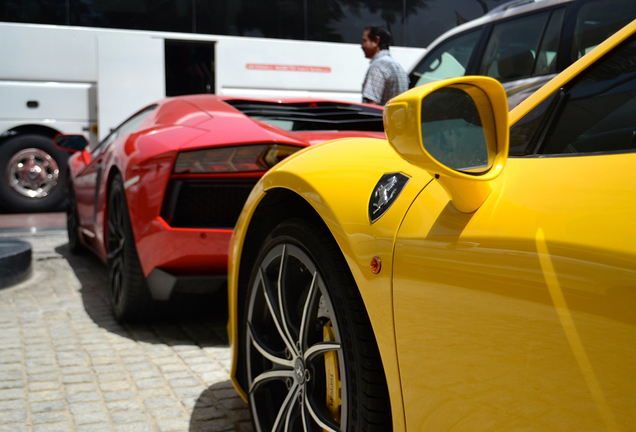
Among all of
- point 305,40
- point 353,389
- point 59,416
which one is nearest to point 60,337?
point 59,416

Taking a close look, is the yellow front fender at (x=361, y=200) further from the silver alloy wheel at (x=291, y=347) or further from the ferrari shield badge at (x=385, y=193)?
the silver alloy wheel at (x=291, y=347)

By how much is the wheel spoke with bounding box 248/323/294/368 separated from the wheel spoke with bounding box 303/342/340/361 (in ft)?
0.49

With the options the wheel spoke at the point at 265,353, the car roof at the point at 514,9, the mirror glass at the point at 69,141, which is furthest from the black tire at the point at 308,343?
the mirror glass at the point at 69,141

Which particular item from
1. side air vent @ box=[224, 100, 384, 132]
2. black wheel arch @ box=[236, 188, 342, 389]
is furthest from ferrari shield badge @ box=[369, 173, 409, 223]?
side air vent @ box=[224, 100, 384, 132]

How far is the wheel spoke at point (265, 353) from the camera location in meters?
2.09

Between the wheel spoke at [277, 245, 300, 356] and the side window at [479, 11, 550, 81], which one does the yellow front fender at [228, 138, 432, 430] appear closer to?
the wheel spoke at [277, 245, 300, 356]

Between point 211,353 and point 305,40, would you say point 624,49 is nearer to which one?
point 211,353

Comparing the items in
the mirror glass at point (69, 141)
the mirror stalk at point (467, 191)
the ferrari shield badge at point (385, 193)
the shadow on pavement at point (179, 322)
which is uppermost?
the mirror stalk at point (467, 191)

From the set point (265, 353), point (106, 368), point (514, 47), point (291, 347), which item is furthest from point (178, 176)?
point (514, 47)

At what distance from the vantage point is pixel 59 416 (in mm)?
2740

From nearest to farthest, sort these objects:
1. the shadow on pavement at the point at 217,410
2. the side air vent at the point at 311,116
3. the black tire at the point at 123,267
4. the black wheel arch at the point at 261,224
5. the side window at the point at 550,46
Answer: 1. the black wheel arch at the point at 261,224
2. the shadow on pavement at the point at 217,410
3. the black tire at the point at 123,267
4. the side air vent at the point at 311,116
5. the side window at the point at 550,46

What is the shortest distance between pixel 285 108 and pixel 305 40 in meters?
7.18

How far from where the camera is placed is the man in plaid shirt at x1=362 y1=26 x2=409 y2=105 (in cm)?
671

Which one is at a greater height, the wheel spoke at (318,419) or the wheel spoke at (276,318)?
the wheel spoke at (276,318)
